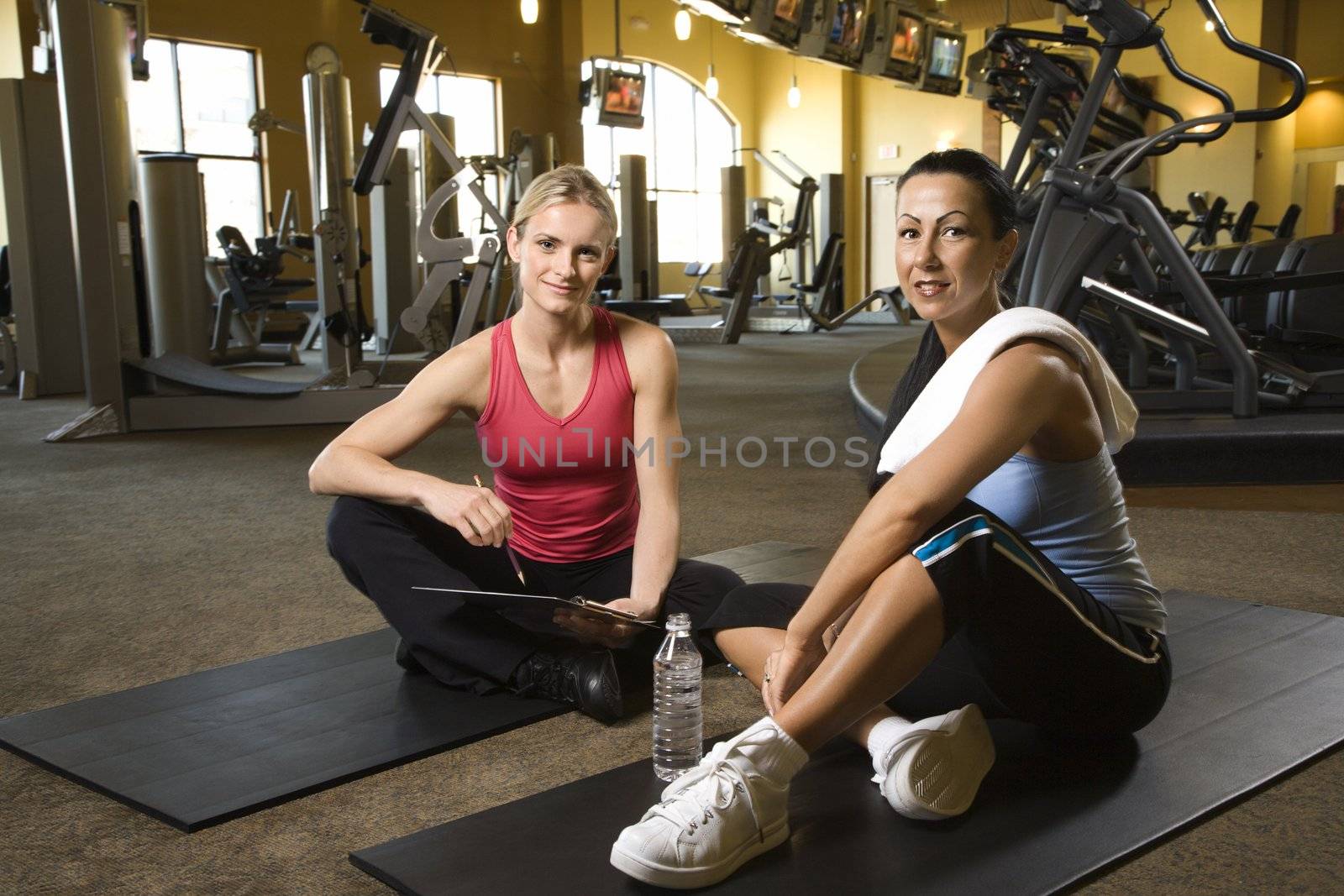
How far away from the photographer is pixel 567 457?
78.7 inches

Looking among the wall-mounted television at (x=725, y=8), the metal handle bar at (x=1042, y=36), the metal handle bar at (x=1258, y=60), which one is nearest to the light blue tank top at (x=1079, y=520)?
the metal handle bar at (x=1258, y=60)

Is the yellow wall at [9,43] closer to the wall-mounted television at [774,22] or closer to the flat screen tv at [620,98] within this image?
the flat screen tv at [620,98]

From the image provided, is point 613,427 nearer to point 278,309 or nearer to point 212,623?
point 212,623

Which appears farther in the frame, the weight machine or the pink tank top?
the weight machine

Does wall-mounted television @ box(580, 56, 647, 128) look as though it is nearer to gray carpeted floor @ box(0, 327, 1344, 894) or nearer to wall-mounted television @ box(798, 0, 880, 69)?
wall-mounted television @ box(798, 0, 880, 69)

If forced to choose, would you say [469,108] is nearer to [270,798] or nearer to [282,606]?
[282,606]

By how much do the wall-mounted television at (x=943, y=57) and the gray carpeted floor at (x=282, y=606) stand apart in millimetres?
7559

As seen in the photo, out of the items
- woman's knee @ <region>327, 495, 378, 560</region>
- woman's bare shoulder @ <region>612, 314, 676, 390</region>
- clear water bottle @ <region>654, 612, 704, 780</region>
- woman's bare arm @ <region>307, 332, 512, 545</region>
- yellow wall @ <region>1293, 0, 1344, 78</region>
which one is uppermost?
yellow wall @ <region>1293, 0, 1344, 78</region>

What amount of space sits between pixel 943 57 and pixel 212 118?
7536mm

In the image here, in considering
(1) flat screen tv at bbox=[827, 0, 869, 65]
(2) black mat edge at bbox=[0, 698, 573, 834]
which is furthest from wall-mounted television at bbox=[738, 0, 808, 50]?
(2) black mat edge at bbox=[0, 698, 573, 834]

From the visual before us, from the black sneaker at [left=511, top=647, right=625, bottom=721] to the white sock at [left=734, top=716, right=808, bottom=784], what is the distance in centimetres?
53

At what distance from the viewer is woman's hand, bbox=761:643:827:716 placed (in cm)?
143

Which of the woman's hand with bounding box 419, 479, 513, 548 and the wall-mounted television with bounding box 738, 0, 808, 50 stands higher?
the wall-mounted television with bounding box 738, 0, 808, 50

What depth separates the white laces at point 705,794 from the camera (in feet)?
4.30
